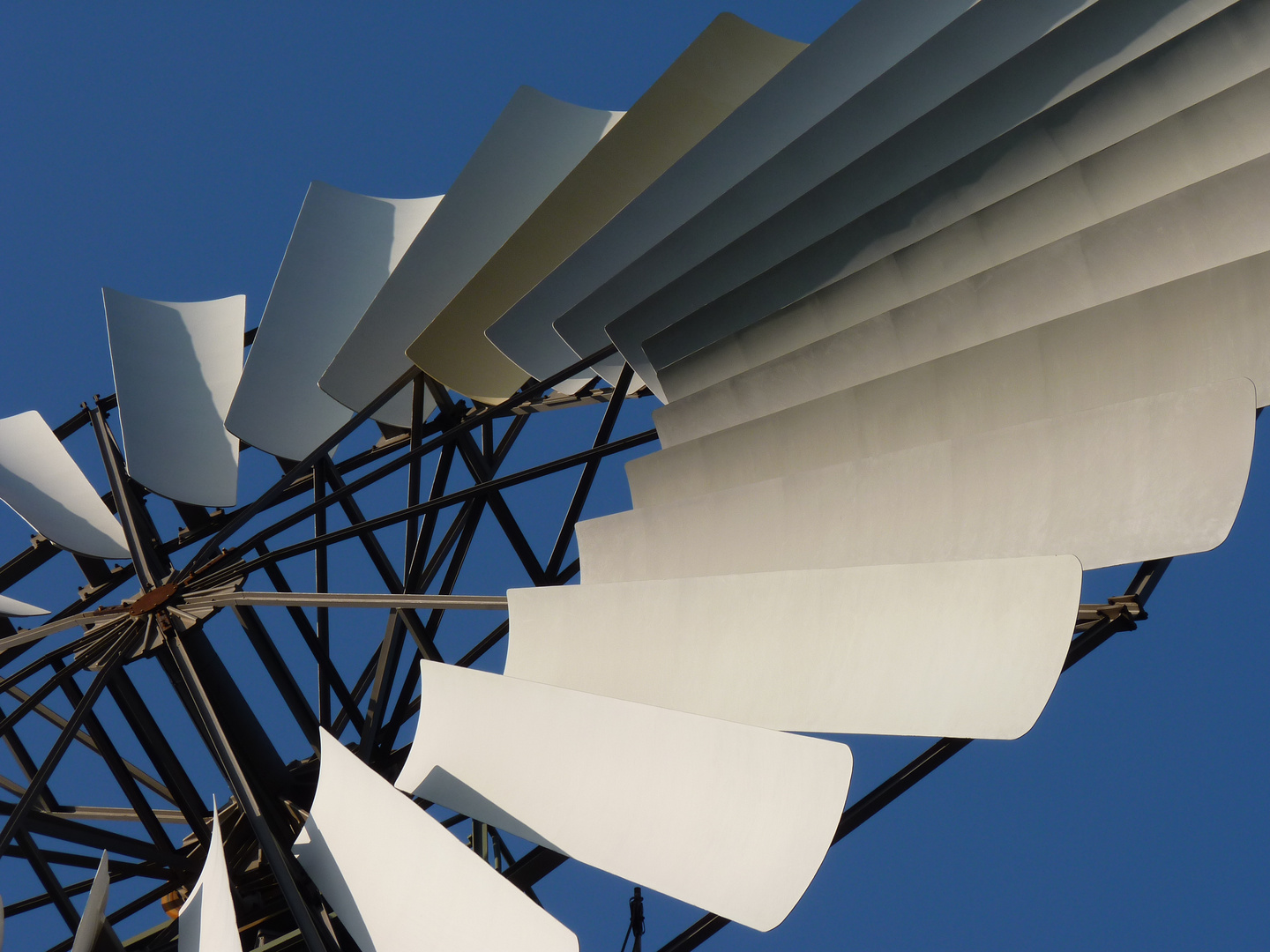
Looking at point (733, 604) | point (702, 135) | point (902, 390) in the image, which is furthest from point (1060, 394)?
point (702, 135)

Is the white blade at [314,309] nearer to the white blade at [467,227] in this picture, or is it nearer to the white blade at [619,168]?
the white blade at [467,227]

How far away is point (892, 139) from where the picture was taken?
30.9ft

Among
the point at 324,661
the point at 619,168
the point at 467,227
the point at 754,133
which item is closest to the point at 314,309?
the point at 467,227

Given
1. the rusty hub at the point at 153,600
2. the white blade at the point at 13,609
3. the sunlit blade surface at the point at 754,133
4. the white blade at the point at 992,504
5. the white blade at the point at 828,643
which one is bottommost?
the white blade at the point at 828,643

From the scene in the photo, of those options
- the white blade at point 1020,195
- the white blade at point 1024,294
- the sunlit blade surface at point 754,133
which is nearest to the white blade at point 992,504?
the white blade at point 1024,294

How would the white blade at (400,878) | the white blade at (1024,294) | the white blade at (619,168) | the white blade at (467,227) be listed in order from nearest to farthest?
the white blade at (400,878), the white blade at (1024,294), the white blade at (619,168), the white blade at (467,227)

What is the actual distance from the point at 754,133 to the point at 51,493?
26.8 ft

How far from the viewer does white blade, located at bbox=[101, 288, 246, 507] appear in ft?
41.3

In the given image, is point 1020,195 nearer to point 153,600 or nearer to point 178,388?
point 153,600

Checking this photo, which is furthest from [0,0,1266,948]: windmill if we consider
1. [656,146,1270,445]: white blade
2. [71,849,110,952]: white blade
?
[71,849,110,952]: white blade

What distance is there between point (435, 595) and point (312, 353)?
541 centimetres

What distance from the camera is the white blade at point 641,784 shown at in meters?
6.45

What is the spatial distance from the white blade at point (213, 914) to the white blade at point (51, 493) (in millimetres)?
5808

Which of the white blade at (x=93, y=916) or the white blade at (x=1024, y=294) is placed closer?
the white blade at (x=1024, y=294)
